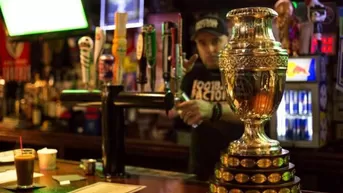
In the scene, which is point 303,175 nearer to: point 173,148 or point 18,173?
point 173,148

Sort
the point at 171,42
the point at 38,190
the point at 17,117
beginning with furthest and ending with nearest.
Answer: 1. the point at 17,117
2. the point at 171,42
3. the point at 38,190

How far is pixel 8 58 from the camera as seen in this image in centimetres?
563

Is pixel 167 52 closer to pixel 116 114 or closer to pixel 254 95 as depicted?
pixel 116 114

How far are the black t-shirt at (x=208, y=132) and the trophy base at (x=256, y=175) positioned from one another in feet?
4.39

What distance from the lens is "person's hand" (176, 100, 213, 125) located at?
7.73 ft

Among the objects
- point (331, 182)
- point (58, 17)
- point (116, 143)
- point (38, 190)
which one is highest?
point (58, 17)

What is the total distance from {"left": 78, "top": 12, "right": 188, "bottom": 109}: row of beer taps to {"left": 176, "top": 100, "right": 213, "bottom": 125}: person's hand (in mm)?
44

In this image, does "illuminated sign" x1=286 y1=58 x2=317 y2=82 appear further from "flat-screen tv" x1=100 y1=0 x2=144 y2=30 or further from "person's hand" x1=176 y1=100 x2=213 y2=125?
"flat-screen tv" x1=100 y1=0 x2=144 y2=30

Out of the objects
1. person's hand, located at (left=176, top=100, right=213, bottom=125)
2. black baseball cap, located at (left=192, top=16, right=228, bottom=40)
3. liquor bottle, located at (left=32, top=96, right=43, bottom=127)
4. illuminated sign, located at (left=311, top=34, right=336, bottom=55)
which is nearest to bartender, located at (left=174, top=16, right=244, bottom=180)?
black baseball cap, located at (left=192, top=16, right=228, bottom=40)

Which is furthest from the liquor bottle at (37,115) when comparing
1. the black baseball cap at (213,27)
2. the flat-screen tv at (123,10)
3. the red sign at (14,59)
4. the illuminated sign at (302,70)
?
the illuminated sign at (302,70)

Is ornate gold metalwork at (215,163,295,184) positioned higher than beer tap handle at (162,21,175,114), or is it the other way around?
beer tap handle at (162,21,175,114)

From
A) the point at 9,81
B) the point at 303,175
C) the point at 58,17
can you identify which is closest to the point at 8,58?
the point at 9,81

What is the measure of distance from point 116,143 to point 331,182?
72.6 inches

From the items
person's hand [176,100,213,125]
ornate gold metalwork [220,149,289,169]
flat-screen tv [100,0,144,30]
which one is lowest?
ornate gold metalwork [220,149,289,169]
